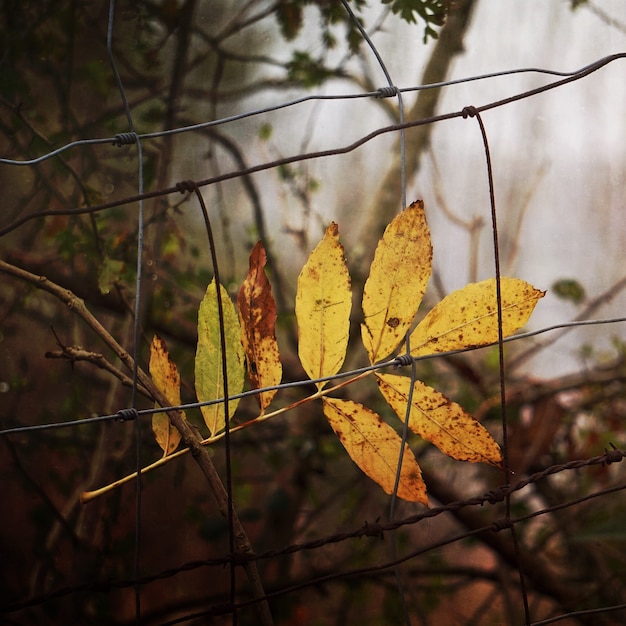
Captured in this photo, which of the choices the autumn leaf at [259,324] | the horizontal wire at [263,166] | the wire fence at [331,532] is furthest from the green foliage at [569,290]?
the autumn leaf at [259,324]

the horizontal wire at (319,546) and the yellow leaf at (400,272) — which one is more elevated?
the yellow leaf at (400,272)

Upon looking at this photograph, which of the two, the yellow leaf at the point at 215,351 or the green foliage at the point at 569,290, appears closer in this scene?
the yellow leaf at the point at 215,351

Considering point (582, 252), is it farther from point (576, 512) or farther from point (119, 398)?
point (119, 398)

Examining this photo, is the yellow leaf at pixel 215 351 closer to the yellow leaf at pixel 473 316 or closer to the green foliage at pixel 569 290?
the yellow leaf at pixel 473 316

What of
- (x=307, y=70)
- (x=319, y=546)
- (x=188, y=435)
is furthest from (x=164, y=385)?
(x=307, y=70)

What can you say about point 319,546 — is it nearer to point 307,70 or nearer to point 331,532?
point 331,532

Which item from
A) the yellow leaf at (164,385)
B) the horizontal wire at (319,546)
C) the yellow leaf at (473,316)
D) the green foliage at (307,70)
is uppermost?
the green foliage at (307,70)
